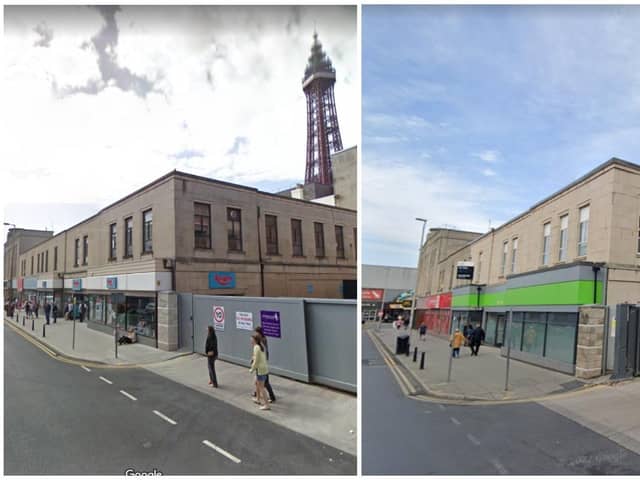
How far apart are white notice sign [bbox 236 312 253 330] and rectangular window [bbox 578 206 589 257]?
246 inches

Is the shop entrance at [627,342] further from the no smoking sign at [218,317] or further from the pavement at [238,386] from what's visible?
the no smoking sign at [218,317]

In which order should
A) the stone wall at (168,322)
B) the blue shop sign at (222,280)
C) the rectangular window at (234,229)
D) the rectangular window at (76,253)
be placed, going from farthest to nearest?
the rectangular window at (234,229)
the rectangular window at (76,253)
the blue shop sign at (222,280)
the stone wall at (168,322)

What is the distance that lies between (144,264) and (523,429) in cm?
981

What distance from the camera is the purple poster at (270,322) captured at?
7.23 meters

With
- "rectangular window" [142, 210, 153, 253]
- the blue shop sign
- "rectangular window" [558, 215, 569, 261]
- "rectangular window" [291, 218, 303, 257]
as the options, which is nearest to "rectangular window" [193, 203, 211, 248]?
the blue shop sign

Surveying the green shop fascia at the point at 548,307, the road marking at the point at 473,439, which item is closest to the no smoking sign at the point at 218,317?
the green shop fascia at the point at 548,307

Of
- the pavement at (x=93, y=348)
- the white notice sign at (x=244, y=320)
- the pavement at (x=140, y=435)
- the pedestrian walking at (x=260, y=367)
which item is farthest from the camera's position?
the pavement at (x=93, y=348)

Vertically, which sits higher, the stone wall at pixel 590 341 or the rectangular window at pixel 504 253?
the rectangular window at pixel 504 253

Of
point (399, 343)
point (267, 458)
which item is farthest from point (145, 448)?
point (399, 343)

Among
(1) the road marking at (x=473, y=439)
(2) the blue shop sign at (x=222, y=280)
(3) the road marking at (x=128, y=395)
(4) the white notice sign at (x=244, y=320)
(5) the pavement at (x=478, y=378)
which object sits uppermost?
(2) the blue shop sign at (x=222, y=280)

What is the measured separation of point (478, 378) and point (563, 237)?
344cm

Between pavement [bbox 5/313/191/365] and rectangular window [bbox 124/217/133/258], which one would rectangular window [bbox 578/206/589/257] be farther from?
rectangular window [bbox 124/217/133/258]

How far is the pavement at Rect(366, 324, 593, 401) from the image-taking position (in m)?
5.39

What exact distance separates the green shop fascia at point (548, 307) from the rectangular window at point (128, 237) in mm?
10268
